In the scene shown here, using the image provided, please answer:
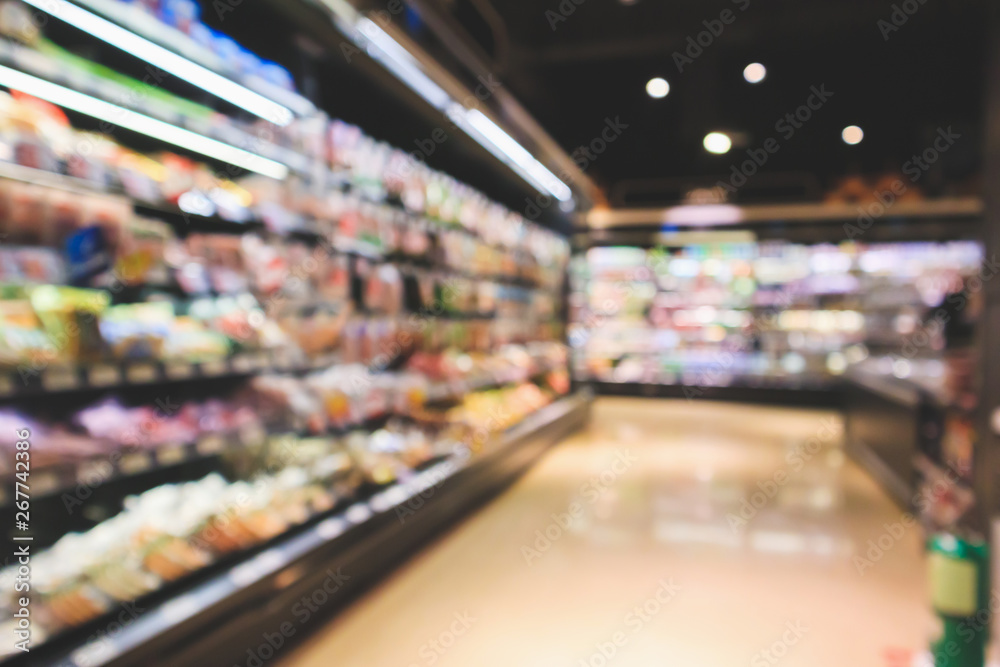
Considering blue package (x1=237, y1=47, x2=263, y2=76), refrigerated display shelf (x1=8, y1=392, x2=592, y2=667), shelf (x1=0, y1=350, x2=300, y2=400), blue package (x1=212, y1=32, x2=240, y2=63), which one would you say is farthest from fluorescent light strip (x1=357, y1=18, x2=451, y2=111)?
refrigerated display shelf (x1=8, y1=392, x2=592, y2=667)

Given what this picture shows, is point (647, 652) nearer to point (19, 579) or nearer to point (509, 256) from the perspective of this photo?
point (19, 579)

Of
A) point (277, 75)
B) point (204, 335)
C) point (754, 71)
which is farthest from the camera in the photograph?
point (754, 71)

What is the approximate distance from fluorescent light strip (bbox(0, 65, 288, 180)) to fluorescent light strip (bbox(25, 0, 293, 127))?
0.19m

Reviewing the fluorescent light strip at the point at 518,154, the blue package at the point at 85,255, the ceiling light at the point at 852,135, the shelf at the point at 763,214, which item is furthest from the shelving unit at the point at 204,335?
the ceiling light at the point at 852,135

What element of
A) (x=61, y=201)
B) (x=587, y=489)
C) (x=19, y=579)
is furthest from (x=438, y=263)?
(x=19, y=579)

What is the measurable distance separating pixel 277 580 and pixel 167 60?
1.91 meters

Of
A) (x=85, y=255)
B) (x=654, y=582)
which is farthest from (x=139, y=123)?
(x=654, y=582)

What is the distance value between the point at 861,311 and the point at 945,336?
17.0ft

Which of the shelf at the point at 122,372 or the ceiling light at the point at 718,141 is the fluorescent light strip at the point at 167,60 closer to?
the shelf at the point at 122,372

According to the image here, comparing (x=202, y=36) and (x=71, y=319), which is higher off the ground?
(x=202, y=36)

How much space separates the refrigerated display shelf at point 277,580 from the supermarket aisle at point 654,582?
0.17m

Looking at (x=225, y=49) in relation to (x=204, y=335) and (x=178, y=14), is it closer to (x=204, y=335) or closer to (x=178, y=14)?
(x=178, y=14)

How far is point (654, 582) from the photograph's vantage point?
3.33 m

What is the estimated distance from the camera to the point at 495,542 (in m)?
3.89
